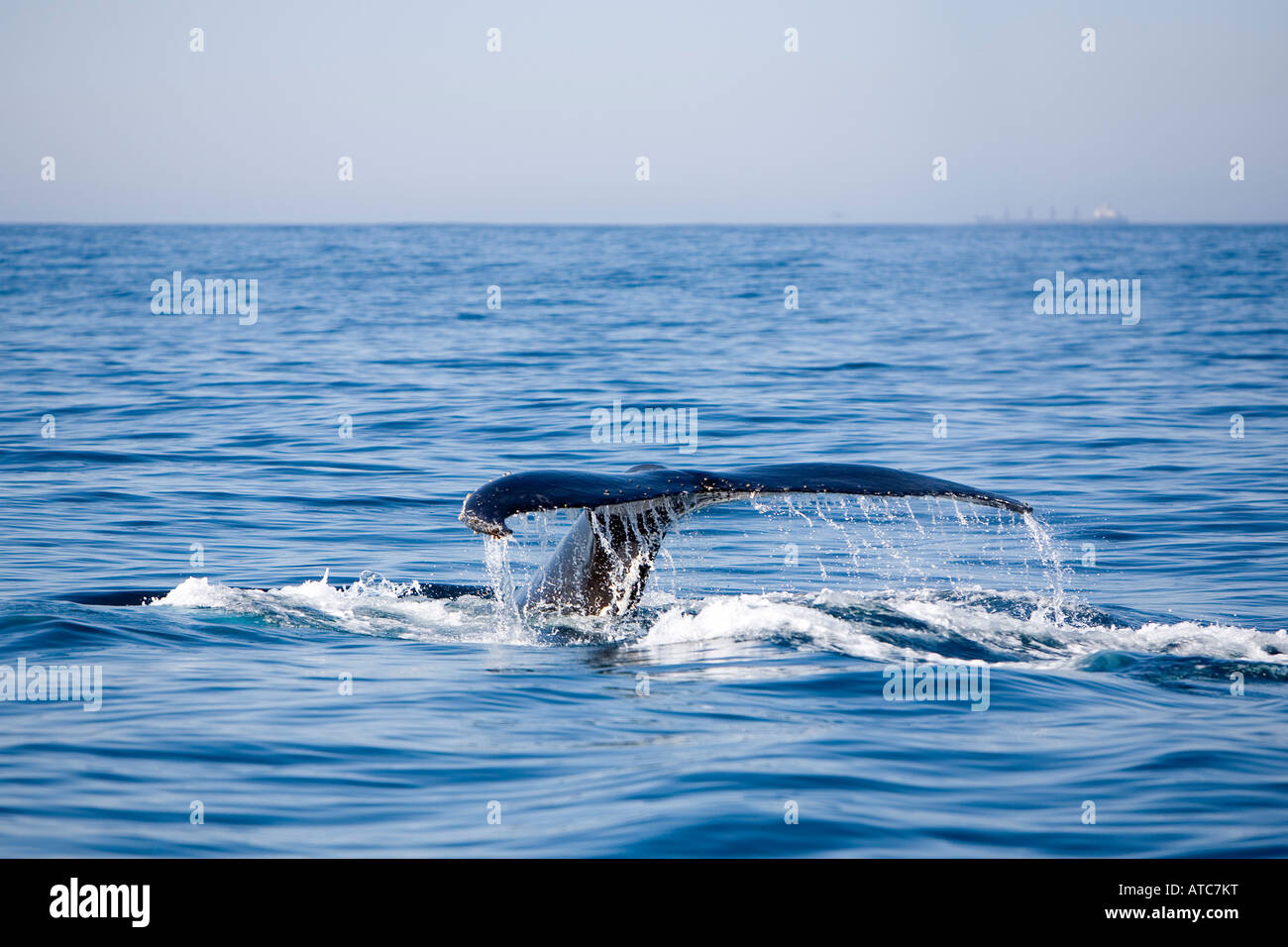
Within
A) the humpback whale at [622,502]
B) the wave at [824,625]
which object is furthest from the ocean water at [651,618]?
the humpback whale at [622,502]

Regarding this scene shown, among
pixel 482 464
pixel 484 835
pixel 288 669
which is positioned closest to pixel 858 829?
pixel 484 835

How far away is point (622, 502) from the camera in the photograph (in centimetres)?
666

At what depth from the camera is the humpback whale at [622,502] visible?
607 centimetres

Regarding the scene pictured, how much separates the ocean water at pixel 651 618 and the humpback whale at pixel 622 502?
282 millimetres

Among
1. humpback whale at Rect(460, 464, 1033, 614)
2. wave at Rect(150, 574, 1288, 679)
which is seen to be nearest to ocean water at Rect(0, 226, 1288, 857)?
wave at Rect(150, 574, 1288, 679)

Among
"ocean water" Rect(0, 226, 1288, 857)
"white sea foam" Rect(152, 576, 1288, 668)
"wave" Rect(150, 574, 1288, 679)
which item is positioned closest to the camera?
"ocean water" Rect(0, 226, 1288, 857)

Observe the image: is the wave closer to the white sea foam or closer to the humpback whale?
the white sea foam

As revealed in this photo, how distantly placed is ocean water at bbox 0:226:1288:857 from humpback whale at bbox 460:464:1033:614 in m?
0.28

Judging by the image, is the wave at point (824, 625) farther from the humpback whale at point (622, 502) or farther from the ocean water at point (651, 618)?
the humpback whale at point (622, 502)

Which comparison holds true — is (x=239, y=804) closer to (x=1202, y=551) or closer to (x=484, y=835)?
(x=484, y=835)

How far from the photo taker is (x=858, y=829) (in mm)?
4949

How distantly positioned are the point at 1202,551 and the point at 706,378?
12.3 m

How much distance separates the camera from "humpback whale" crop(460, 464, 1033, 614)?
6066mm

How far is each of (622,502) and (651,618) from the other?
5.82 feet
